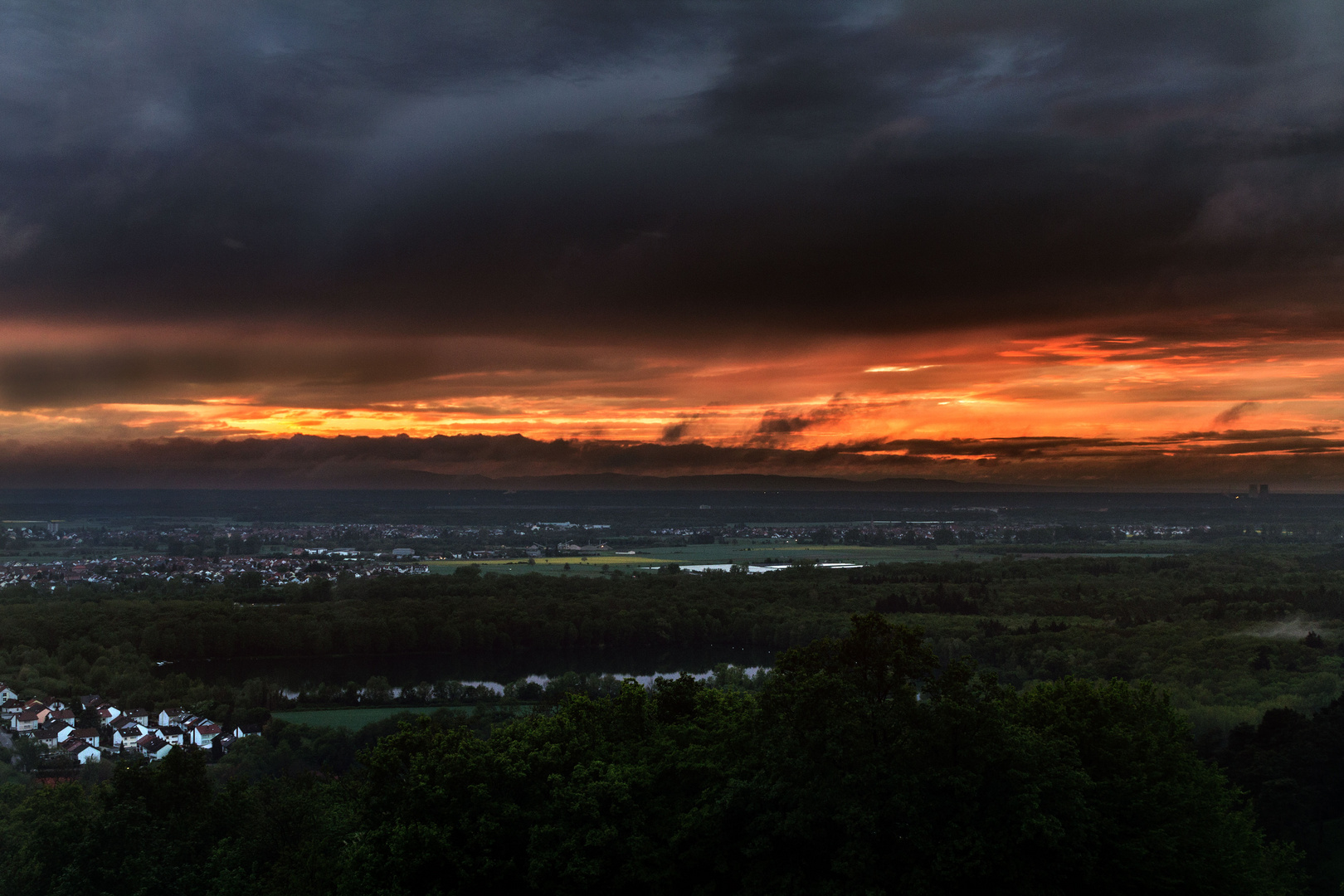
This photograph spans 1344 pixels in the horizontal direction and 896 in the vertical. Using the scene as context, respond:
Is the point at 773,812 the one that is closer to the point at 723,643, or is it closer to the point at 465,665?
the point at 465,665

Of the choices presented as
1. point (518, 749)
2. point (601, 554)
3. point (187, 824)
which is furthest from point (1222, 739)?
point (601, 554)

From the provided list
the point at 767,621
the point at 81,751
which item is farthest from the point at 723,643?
the point at 81,751

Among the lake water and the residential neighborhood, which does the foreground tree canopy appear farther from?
the lake water

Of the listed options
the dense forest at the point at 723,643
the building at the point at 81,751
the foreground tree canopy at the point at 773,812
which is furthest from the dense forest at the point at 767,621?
the foreground tree canopy at the point at 773,812

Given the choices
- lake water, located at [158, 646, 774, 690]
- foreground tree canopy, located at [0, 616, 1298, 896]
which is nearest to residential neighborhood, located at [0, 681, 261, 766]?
lake water, located at [158, 646, 774, 690]

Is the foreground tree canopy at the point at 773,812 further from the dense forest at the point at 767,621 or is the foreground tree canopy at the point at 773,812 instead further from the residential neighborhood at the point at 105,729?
the residential neighborhood at the point at 105,729

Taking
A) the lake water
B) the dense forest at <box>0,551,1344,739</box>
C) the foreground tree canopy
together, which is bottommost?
the lake water

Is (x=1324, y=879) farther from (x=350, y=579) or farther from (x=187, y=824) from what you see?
(x=350, y=579)
